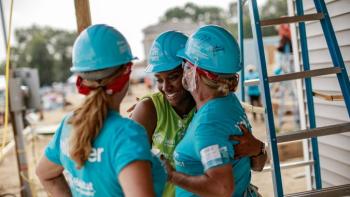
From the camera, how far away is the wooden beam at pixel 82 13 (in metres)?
2.87

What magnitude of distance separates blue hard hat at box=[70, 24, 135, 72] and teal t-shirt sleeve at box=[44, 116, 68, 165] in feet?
0.99

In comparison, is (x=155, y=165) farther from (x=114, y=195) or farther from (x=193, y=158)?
(x=193, y=158)

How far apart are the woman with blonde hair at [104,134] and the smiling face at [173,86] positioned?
678 mm

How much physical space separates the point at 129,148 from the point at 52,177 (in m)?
0.67

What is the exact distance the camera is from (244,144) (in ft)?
6.54

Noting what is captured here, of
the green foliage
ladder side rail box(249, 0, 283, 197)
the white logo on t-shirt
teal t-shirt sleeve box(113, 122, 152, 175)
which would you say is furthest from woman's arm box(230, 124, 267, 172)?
the green foliage

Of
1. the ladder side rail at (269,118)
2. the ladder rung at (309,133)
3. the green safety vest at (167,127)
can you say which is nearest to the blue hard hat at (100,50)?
the green safety vest at (167,127)

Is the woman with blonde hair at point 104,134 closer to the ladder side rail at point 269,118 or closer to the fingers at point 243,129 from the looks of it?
the fingers at point 243,129

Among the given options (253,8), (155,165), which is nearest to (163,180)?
(155,165)

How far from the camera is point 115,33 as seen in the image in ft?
5.53

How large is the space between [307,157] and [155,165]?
3711mm

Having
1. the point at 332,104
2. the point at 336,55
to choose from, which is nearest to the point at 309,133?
the point at 336,55

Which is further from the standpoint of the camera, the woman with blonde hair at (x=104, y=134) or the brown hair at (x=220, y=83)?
the brown hair at (x=220, y=83)

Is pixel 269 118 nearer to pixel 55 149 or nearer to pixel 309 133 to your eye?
pixel 309 133
